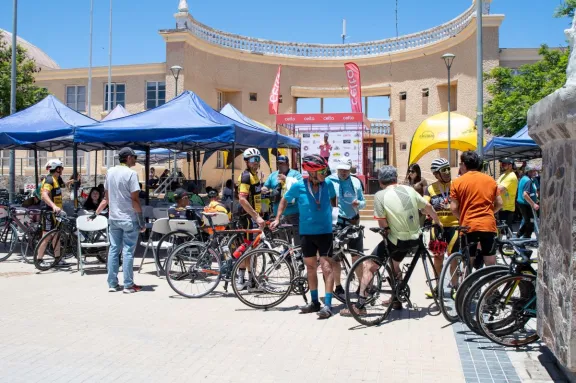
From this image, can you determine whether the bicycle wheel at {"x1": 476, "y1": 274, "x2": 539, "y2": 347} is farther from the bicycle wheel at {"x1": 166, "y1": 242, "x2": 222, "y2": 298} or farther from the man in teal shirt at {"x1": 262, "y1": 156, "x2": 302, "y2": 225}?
the man in teal shirt at {"x1": 262, "y1": 156, "x2": 302, "y2": 225}

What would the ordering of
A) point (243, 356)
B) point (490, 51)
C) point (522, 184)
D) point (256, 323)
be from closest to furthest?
point (243, 356) → point (256, 323) → point (522, 184) → point (490, 51)

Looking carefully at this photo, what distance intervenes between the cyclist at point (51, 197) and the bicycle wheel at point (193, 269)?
3.10 m

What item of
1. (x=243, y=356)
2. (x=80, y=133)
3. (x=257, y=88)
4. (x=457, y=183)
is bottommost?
(x=243, y=356)

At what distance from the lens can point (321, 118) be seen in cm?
2038

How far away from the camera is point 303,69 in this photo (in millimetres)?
31031

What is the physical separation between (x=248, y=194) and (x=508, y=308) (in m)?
4.13

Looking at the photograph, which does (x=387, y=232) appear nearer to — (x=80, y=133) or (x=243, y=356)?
(x=243, y=356)

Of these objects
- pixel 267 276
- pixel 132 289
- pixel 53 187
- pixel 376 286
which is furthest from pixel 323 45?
pixel 376 286

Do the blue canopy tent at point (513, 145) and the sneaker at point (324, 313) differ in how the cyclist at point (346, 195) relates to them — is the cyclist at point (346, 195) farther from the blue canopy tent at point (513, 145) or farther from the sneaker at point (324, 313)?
the blue canopy tent at point (513, 145)

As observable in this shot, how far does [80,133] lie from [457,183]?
24.6 ft

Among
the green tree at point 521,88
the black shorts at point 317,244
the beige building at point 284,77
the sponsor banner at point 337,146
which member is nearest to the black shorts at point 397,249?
the black shorts at point 317,244

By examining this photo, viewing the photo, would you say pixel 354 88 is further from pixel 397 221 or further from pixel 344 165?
pixel 397 221

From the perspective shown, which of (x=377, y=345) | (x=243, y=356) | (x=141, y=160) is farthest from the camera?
(x=141, y=160)

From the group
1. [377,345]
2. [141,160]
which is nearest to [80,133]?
[377,345]
